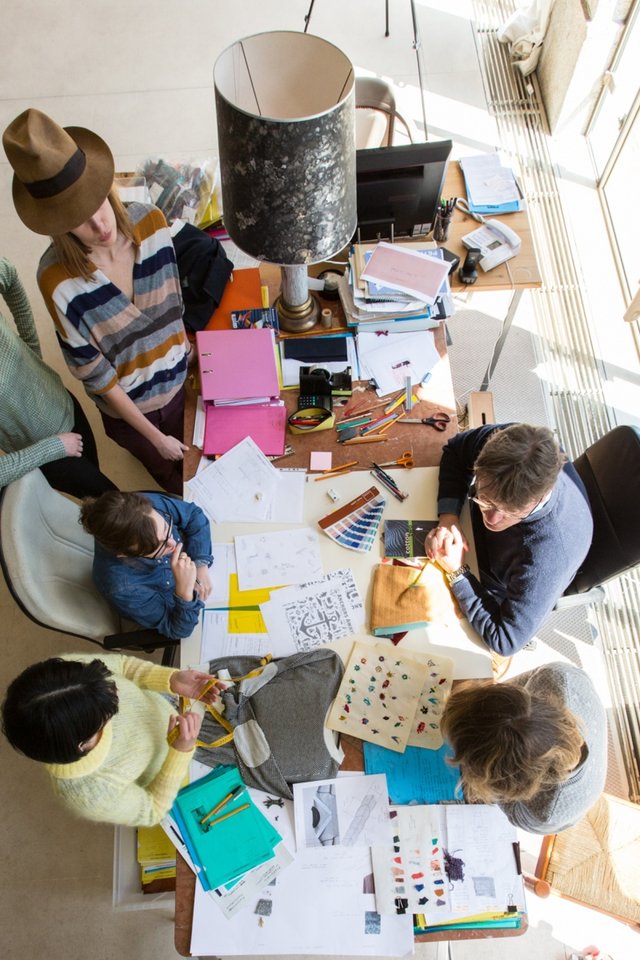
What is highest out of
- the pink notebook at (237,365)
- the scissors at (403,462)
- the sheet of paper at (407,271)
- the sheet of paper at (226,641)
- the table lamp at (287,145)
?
the table lamp at (287,145)

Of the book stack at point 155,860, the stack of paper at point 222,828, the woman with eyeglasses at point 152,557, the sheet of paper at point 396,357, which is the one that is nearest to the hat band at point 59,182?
the woman with eyeglasses at point 152,557

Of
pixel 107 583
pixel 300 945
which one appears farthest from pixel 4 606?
pixel 300 945

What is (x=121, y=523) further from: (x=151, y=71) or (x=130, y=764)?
(x=151, y=71)

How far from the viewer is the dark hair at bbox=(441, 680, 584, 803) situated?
1373mm

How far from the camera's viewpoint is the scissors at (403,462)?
2000mm

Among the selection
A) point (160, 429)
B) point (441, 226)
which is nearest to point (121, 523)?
point (160, 429)

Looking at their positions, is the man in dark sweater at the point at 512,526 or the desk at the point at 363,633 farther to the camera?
the man in dark sweater at the point at 512,526

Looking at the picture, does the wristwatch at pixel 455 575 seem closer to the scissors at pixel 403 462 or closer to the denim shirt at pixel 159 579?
the scissors at pixel 403 462

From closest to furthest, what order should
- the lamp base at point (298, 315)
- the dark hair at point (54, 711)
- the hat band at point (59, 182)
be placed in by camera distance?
the dark hair at point (54, 711) → the hat band at point (59, 182) → the lamp base at point (298, 315)

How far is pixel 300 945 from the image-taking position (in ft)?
4.73

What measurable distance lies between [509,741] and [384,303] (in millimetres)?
1384

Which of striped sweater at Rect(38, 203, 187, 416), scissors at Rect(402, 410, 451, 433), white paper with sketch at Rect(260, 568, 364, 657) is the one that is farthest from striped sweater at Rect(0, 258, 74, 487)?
scissors at Rect(402, 410, 451, 433)

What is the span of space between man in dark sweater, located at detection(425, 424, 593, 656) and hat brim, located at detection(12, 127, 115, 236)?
1.20 metres

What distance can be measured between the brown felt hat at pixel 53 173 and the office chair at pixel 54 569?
0.69 metres
